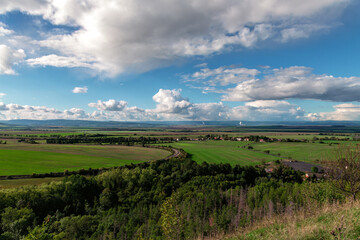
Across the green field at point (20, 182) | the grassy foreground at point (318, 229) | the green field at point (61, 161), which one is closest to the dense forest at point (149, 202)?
the grassy foreground at point (318, 229)

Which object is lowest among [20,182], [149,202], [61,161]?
[149,202]

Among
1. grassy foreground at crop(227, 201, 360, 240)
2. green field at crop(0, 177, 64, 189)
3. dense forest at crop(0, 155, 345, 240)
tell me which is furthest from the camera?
green field at crop(0, 177, 64, 189)

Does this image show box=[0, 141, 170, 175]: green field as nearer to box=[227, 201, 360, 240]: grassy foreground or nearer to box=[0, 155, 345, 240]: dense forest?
box=[0, 155, 345, 240]: dense forest

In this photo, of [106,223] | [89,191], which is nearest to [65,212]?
[89,191]

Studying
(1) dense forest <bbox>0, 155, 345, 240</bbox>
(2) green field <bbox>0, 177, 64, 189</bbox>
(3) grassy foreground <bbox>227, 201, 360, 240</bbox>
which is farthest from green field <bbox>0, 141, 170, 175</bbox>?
(3) grassy foreground <bbox>227, 201, 360, 240</bbox>

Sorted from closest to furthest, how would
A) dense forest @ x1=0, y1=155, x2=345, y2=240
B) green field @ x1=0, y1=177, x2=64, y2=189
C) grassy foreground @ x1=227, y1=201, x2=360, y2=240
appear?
grassy foreground @ x1=227, y1=201, x2=360, y2=240 → dense forest @ x1=0, y1=155, x2=345, y2=240 → green field @ x1=0, y1=177, x2=64, y2=189

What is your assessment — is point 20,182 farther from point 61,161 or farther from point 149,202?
point 149,202

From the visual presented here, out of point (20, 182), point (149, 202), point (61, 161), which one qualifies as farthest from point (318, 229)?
point (61, 161)

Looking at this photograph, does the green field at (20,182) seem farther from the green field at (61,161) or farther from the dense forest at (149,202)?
the dense forest at (149,202)
